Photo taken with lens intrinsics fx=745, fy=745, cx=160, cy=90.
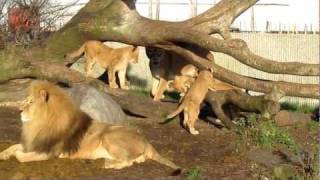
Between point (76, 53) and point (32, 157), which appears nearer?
point (32, 157)

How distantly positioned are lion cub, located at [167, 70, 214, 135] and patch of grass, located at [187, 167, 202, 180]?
2.90 metres

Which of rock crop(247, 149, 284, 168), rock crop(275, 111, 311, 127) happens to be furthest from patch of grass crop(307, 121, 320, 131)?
rock crop(247, 149, 284, 168)

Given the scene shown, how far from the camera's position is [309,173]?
27.2 ft

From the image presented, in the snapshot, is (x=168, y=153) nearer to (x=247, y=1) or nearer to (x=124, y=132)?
(x=124, y=132)

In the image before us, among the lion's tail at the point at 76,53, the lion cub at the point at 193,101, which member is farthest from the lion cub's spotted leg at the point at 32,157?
the lion's tail at the point at 76,53

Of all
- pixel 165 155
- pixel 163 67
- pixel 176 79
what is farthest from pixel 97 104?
pixel 163 67

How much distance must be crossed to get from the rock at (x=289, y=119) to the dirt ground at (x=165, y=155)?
4.18 ft

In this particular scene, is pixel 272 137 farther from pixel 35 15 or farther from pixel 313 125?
pixel 35 15

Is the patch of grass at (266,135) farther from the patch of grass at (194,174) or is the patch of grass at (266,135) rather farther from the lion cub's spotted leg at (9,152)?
the lion cub's spotted leg at (9,152)

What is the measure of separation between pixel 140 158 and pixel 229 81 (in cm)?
364

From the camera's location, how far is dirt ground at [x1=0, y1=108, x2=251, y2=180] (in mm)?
8352

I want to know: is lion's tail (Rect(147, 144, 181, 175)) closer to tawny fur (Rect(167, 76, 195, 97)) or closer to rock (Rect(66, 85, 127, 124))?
rock (Rect(66, 85, 127, 124))

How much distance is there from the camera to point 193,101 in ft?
37.0

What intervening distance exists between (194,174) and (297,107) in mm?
8054
